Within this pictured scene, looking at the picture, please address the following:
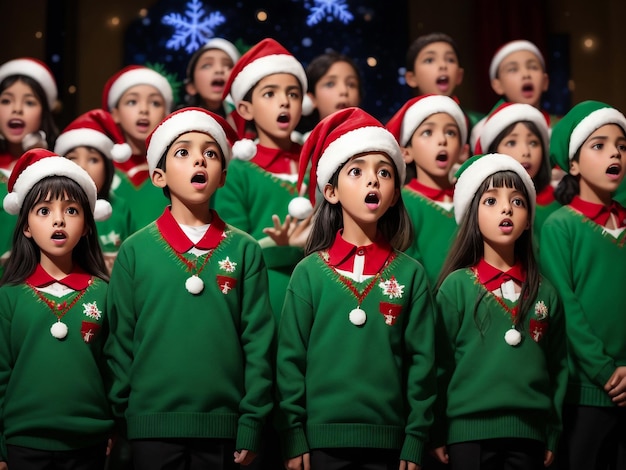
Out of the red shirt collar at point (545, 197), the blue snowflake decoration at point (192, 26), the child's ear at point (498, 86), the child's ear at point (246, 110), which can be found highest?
the blue snowflake decoration at point (192, 26)

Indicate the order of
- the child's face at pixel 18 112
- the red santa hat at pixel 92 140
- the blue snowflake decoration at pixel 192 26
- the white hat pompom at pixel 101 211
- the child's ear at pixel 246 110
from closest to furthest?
the white hat pompom at pixel 101 211, the child's ear at pixel 246 110, the red santa hat at pixel 92 140, the child's face at pixel 18 112, the blue snowflake decoration at pixel 192 26

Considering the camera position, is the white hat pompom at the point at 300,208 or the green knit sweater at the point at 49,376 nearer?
the green knit sweater at the point at 49,376

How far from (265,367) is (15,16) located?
2.89 m

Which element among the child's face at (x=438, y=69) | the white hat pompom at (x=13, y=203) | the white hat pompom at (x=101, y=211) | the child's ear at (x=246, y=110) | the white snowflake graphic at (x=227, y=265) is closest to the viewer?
the white snowflake graphic at (x=227, y=265)

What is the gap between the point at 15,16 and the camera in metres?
5.15

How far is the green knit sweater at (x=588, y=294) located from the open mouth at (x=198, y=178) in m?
1.26

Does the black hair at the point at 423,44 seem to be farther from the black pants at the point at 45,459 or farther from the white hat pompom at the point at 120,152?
the black pants at the point at 45,459

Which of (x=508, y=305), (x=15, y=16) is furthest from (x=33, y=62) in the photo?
(x=508, y=305)

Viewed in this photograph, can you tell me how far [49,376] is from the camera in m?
3.04

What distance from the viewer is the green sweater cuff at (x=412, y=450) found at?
301cm

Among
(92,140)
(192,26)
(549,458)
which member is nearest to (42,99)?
(92,140)

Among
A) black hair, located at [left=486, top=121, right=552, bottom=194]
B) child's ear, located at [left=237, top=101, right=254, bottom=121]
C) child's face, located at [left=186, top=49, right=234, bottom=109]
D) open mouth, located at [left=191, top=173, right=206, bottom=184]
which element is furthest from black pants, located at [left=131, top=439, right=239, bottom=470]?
child's face, located at [left=186, top=49, right=234, bottom=109]

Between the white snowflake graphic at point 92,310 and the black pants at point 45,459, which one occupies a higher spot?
the white snowflake graphic at point 92,310

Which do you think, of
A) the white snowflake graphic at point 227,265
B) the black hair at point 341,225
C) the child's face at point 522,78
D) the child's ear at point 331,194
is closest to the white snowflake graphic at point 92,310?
the white snowflake graphic at point 227,265
